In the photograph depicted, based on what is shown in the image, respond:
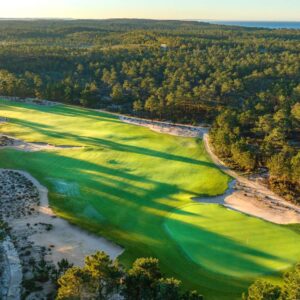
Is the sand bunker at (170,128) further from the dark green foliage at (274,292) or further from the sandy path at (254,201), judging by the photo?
the dark green foliage at (274,292)

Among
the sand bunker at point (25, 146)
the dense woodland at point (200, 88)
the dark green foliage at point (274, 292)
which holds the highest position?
the dense woodland at point (200, 88)

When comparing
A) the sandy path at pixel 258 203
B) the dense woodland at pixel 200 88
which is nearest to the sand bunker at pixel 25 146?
the dense woodland at pixel 200 88

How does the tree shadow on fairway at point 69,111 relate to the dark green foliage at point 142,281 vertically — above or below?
above

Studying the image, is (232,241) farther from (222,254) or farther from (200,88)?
(200,88)

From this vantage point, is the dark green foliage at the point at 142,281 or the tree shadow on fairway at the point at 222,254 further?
the tree shadow on fairway at the point at 222,254

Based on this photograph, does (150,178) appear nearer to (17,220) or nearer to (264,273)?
(17,220)

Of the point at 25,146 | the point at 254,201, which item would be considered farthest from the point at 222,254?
the point at 25,146

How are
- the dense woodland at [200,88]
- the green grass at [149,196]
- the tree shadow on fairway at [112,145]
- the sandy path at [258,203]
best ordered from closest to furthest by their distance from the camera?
the green grass at [149,196] < the sandy path at [258,203] < the tree shadow on fairway at [112,145] < the dense woodland at [200,88]

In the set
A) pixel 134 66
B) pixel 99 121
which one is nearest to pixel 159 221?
pixel 99 121
